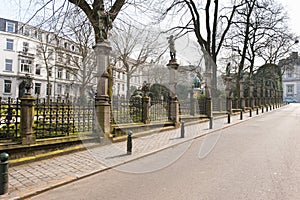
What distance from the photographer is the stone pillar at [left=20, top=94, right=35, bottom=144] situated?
707 cm

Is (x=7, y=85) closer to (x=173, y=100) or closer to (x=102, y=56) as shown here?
(x=173, y=100)

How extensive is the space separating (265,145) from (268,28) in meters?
24.8

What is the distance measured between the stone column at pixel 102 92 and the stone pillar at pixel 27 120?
2.80 m

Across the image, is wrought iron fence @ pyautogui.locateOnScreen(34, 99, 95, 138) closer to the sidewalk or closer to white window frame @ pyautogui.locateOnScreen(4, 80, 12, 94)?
the sidewalk

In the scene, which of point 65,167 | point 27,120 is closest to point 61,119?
point 27,120

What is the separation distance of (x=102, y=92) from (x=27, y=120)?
3209mm

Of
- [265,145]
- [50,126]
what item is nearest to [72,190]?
[50,126]

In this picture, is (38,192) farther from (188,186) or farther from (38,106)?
(38,106)

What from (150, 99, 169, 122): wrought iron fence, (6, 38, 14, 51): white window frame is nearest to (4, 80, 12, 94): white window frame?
(6, 38, 14, 51): white window frame

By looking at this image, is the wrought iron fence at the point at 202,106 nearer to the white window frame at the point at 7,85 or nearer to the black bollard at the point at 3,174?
the black bollard at the point at 3,174

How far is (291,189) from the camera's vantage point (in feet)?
16.1

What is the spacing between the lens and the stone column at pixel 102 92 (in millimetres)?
9711

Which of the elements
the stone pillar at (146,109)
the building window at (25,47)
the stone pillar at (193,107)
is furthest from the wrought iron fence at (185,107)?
the building window at (25,47)

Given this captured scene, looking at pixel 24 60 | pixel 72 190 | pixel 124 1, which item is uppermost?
pixel 24 60
